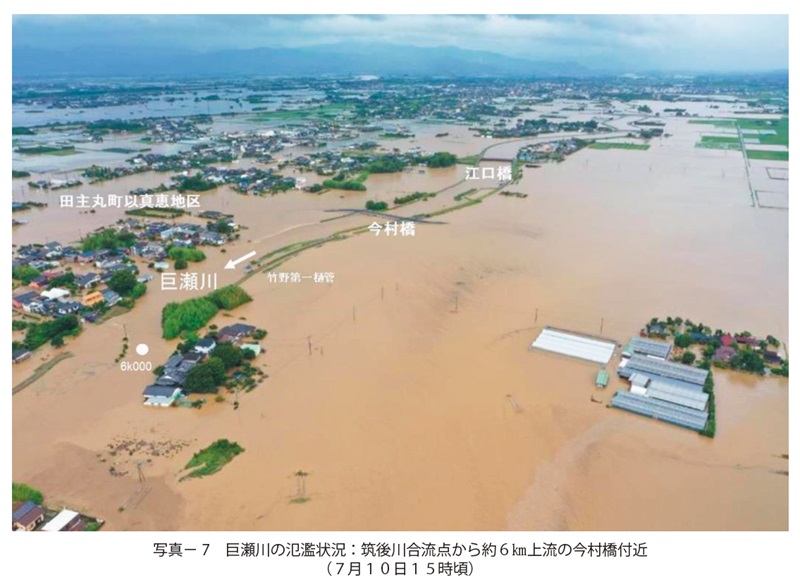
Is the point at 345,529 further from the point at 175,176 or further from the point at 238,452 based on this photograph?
the point at 175,176

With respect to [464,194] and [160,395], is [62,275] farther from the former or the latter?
[464,194]

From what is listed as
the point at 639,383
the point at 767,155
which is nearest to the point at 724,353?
the point at 639,383

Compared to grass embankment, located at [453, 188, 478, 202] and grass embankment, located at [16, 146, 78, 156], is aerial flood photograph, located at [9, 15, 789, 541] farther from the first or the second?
grass embankment, located at [16, 146, 78, 156]

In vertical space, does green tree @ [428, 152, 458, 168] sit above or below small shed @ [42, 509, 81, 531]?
above

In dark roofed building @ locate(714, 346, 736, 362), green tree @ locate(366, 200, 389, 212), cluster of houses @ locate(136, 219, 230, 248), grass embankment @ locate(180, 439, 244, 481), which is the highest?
green tree @ locate(366, 200, 389, 212)

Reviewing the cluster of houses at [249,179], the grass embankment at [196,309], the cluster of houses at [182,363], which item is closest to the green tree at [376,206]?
the cluster of houses at [249,179]

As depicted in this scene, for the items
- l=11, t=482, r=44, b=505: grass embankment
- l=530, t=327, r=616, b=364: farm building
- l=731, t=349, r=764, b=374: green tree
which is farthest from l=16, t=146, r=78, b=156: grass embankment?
l=731, t=349, r=764, b=374: green tree
